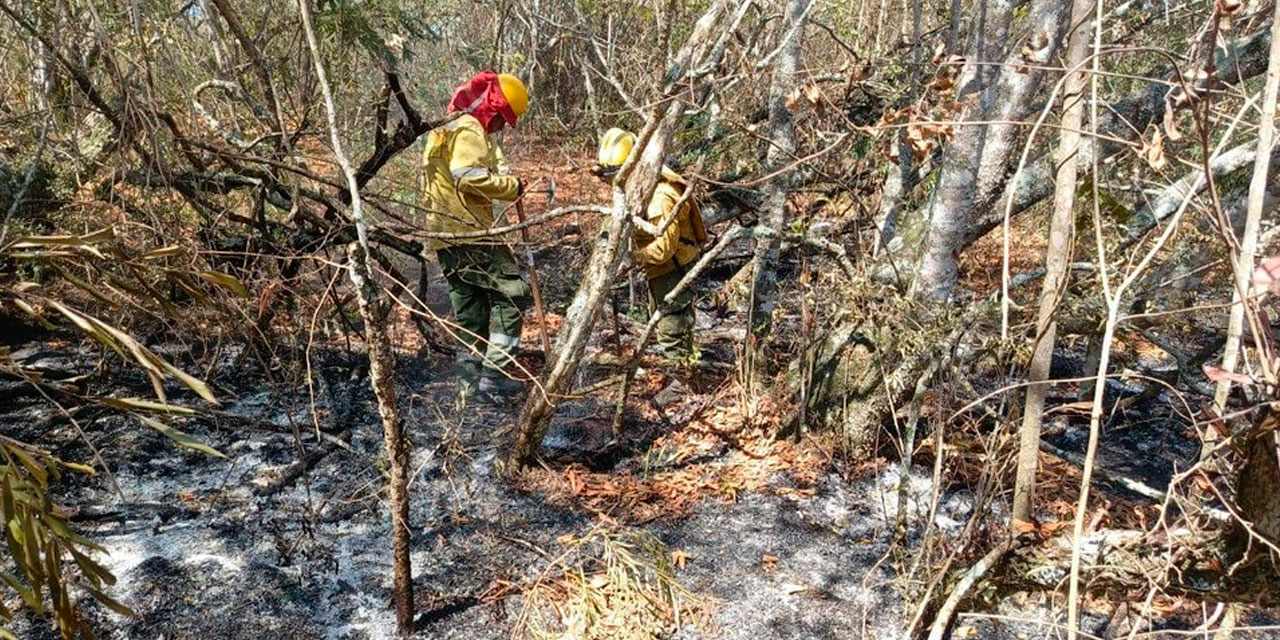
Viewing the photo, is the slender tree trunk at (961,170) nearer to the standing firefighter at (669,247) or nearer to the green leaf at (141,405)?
the standing firefighter at (669,247)

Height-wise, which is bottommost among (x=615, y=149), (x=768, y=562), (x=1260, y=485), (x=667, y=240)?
(x=768, y=562)

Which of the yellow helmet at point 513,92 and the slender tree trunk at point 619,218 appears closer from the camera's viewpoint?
the slender tree trunk at point 619,218

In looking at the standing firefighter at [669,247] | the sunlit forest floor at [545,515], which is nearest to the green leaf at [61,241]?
the sunlit forest floor at [545,515]

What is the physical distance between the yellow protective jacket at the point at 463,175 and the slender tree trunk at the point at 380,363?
1937 mm

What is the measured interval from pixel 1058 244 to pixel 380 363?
181 centimetres

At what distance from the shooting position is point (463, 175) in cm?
452

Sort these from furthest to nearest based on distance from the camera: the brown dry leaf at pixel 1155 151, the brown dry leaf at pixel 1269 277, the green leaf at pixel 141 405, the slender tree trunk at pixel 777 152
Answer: the slender tree trunk at pixel 777 152 → the brown dry leaf at pixel 1155 151 → the green leaf at pixel 141 405 → the brown dry leaf at pixel 1269 277

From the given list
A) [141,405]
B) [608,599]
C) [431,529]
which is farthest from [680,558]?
[141,405]

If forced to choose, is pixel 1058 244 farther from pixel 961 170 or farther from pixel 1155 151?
pixel 961 170

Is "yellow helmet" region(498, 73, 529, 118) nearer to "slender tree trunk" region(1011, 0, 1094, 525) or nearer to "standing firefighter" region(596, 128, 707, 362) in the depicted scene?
"standing firefighter" region(596, 128, 707, 362)

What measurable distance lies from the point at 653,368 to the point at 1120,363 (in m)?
2.98

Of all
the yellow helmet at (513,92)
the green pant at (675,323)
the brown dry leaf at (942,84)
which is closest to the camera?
the brown dry leaf at (942,84)

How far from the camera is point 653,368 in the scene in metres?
5.12

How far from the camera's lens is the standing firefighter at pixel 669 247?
15.6 ft
